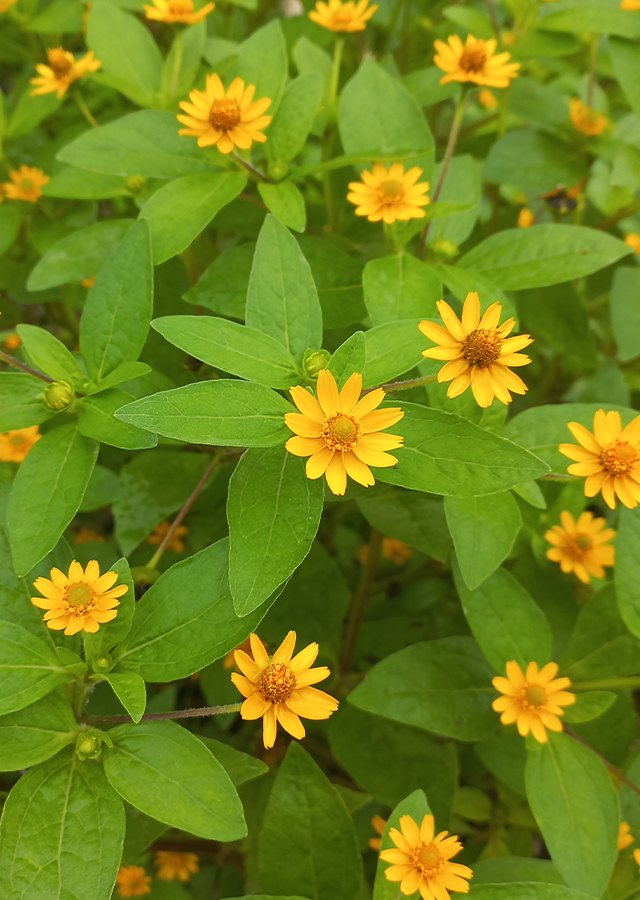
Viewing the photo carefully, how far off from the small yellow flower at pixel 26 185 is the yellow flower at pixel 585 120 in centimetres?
134

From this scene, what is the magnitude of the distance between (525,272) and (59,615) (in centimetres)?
104

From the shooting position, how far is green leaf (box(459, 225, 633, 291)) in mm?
1253

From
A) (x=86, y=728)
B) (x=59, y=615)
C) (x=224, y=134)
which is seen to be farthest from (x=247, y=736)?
(x=224, y=134)

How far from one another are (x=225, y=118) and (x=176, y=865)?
1.58 meters

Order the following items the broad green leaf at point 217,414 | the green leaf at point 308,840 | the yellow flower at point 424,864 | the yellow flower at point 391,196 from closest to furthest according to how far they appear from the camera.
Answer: the broad green leaf at point 217,414 → the yellow flower at point 424,864 → the green leaf at point 308,840 → the yellow flower at point 391,196

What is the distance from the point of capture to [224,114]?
1.12 m

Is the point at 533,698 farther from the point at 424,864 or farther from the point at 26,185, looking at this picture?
the point at 26,185

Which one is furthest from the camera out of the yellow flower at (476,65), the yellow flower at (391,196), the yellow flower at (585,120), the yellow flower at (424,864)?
the yellow flower at (585,120)

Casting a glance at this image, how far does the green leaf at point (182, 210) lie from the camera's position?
115 centimetres

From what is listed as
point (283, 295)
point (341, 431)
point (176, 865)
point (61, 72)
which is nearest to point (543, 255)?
point (283, 295)

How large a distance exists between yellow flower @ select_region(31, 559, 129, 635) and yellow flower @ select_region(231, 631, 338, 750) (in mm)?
197

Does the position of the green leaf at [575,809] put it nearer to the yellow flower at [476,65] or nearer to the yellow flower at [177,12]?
the yellow flower at [476,65]

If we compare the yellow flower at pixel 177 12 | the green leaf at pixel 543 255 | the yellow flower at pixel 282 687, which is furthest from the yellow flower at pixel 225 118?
the yellow flower at pixel 282 687

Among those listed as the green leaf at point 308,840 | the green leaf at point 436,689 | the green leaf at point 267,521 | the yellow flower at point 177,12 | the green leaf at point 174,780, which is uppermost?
the yellow flower at point 177,12
